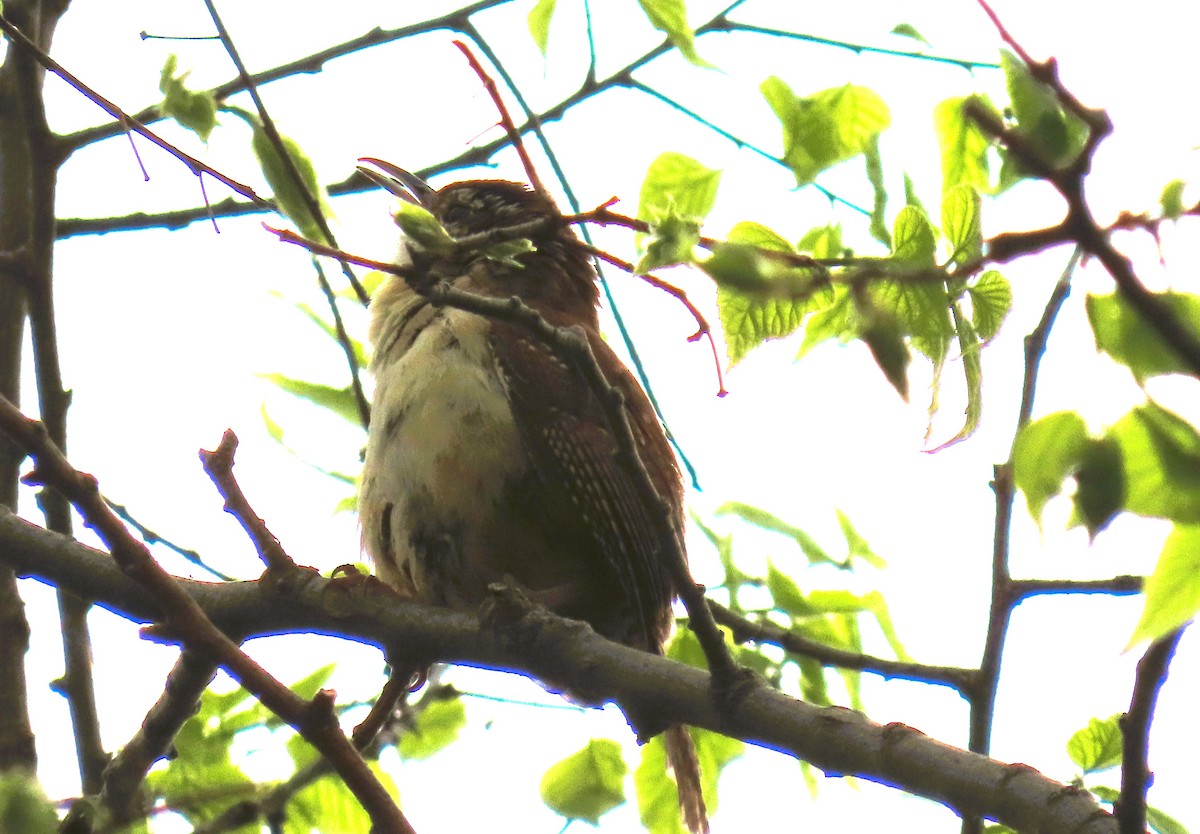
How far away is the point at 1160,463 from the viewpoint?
0.98 metres

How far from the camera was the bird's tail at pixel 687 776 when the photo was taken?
335cm

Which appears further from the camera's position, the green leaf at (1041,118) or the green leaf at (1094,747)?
the green leaf at (1094,747)

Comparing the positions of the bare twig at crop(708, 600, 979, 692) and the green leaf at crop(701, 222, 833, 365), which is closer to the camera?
the green leaf at crop(701, 222, 833, 365)

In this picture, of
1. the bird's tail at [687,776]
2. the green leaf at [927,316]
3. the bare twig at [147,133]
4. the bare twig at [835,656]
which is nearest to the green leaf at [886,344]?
the green leaf at [927,316]

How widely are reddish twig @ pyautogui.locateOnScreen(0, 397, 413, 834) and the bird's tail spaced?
1.59m

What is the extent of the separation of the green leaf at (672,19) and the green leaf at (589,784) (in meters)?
1.90

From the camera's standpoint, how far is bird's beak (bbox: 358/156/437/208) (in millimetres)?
4477

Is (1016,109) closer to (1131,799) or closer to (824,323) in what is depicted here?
(1131,799)

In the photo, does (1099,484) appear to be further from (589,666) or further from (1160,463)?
(589,666)

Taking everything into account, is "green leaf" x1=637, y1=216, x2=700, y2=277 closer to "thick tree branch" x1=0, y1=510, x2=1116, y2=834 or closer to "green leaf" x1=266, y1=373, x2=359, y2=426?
"thick tree branch" x1=0, y1=510, x2=1116, y2=834

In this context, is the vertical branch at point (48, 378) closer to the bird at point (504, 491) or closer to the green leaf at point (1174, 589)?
the bird at point (504, 491)

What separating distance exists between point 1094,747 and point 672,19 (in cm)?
164

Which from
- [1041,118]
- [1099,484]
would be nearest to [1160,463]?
[1099,484]

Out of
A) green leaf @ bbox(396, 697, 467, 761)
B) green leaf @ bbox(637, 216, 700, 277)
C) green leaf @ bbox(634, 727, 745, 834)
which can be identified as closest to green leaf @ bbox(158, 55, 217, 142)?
green leaf @ bbox(637, 216, 700, 277)
